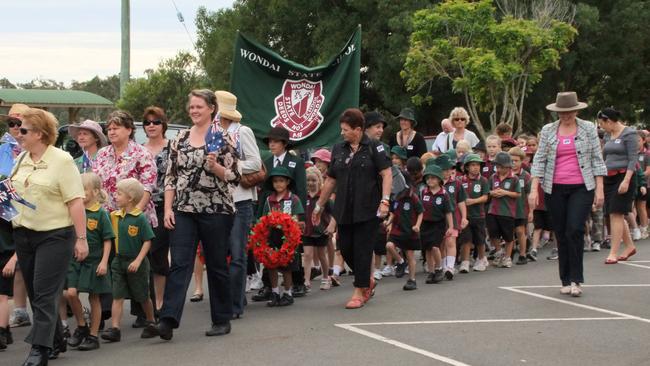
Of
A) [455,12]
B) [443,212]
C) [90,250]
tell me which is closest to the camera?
[90,250]

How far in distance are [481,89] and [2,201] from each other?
29.2 metres

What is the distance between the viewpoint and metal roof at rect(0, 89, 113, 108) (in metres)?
25.6

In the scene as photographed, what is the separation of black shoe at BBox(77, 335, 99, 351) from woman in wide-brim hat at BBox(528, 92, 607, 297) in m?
4.81

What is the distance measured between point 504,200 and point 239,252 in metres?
5.45

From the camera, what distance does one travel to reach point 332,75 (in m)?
13.4

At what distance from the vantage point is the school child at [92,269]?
8.24 m

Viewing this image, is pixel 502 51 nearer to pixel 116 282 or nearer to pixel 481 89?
pixel 481 89

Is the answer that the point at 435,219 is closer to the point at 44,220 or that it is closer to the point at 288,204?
the point at 288,204

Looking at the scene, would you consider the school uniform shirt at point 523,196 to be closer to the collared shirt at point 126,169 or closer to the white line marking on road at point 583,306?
the white line marking on road at point 583,306

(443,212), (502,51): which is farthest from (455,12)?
(443,212)

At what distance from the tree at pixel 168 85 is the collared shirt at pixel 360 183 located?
4365cm

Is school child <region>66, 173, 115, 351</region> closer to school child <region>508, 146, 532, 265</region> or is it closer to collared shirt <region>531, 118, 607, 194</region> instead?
collared shirt <region>531, 118, 607, 194</region>

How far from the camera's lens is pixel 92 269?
8.45m

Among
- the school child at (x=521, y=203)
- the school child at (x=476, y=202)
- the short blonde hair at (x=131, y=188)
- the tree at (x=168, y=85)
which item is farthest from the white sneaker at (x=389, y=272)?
the tree at (x=168, y=85)
